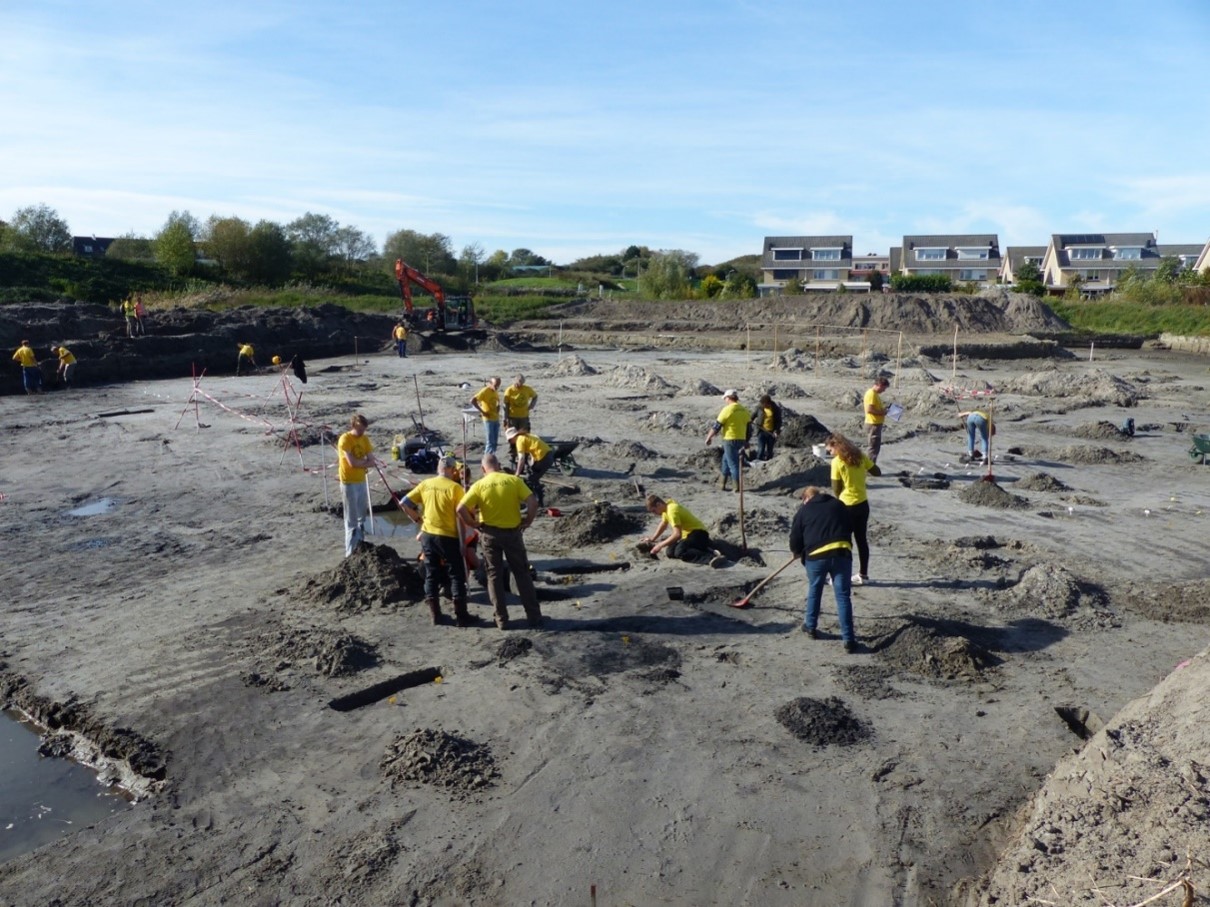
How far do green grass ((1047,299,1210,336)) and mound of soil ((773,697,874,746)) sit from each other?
47.0 metres

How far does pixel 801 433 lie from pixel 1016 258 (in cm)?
8187

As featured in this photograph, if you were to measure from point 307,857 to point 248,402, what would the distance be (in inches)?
869

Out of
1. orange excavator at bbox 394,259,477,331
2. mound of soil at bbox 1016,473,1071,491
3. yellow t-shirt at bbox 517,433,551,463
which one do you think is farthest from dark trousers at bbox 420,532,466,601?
orange excavator at bbox 394,259,477,331

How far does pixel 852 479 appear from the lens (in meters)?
9.44

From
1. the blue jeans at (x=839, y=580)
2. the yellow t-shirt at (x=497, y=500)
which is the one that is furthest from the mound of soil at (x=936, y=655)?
the yellow t-shirt at (x=497, y=500)

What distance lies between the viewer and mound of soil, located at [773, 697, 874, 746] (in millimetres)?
6758

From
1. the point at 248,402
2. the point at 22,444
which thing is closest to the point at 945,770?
the point at 22,444

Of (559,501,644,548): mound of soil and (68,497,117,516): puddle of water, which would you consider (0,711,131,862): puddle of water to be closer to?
(559,501,644,548): mound of soil

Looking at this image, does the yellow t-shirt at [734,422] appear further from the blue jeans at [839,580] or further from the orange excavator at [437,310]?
the orange excavator at [437,310]

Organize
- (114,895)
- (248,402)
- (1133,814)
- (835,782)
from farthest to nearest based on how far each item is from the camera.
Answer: (248,402) < (835,782) < (114,895) < (1133,814)

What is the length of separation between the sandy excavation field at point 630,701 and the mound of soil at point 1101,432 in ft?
14.1

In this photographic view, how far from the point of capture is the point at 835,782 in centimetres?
621

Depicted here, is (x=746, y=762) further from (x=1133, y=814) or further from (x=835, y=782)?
(x=1133, y=814)

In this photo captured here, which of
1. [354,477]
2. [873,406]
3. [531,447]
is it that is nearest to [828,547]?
[354,477]
